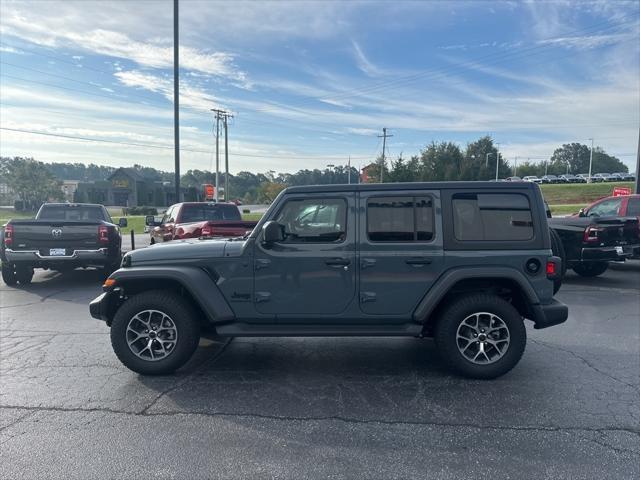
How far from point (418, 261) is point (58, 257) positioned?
25.2 feet

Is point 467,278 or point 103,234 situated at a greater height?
point 103,234

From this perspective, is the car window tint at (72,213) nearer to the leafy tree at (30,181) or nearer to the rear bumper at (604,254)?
the rear bumper at (604,254)

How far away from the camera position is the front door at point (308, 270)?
4285 mm

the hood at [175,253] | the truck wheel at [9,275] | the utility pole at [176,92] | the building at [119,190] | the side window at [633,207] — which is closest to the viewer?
the hood at [175,253]

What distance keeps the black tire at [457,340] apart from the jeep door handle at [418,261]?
52 centimetres

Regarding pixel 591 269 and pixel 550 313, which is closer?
pixel 550 313

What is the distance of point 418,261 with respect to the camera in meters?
4.26

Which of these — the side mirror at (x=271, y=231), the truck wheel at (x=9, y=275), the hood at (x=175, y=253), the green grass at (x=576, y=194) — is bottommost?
the truck wheel at (x=9, y=275)

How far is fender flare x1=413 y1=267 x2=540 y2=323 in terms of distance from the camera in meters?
4.19

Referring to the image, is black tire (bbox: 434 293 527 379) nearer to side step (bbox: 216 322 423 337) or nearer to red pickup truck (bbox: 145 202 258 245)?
side step (bbox: 216 322 423 337)

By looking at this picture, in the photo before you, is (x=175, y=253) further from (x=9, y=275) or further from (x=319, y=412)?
(x=9, y=275)

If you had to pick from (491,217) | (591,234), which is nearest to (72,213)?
(491,217)

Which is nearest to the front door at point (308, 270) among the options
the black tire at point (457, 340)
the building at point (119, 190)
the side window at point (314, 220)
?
the side window at point (314, 220)

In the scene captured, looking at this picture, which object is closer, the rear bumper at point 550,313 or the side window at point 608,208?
the rear bumper at point 550,313
